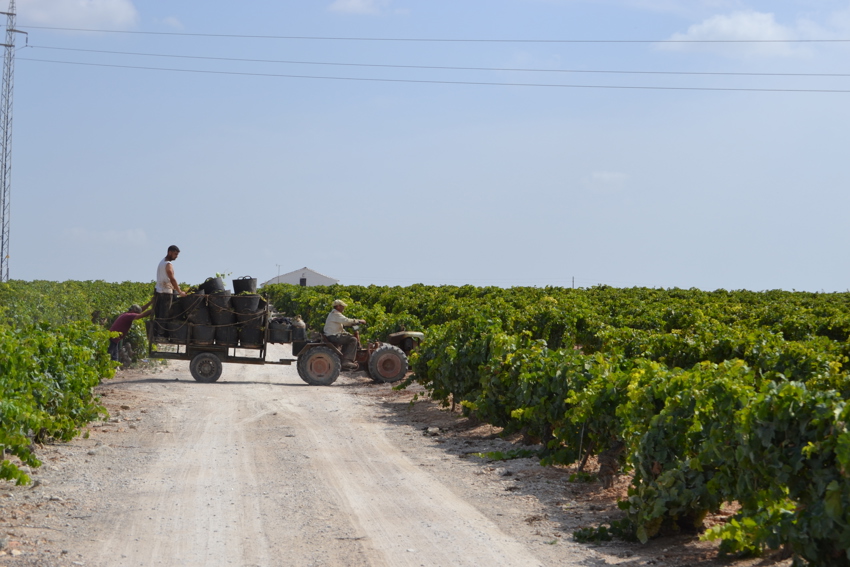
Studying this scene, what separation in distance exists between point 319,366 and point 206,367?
7.02ft

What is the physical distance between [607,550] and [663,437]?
997 mm

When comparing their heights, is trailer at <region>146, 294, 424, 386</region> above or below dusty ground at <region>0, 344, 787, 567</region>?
above

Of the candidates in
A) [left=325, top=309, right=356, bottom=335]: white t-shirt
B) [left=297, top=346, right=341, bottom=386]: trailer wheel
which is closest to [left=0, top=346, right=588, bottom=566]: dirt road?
[left=297, top=346, right=341, bottom=386]: trailer wheel

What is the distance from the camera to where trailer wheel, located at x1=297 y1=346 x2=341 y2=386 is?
1738 cm

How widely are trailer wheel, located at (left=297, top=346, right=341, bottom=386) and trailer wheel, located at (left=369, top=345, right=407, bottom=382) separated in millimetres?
762

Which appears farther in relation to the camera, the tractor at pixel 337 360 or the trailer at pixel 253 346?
the tractor at pixel 337 360

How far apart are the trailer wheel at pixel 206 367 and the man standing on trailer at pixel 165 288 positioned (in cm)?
82

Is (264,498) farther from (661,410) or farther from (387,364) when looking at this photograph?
(387,364)

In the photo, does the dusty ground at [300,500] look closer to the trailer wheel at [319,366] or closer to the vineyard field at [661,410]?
the vineyard field at [661,410]

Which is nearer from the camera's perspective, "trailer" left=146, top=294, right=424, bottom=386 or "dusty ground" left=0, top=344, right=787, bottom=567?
"dusty ground" left=0, top=344, right=787, bottom=567

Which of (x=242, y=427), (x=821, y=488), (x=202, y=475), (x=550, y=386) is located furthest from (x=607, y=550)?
(x=242, y=427)

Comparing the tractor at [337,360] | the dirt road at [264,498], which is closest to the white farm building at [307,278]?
the tractor at [337,360]

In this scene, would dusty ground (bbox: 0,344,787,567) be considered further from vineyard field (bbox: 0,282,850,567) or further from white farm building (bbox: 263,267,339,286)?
white farm building (bbox: 263,267,339,286)

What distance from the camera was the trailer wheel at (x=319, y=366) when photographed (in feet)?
57.0
